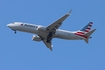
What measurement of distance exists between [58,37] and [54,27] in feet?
11.0

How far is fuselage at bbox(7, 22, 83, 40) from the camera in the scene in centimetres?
9456

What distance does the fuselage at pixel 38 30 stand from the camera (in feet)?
310

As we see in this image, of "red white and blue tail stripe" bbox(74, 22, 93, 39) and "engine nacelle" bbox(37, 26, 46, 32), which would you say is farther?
"red white and blue tail stripe" bbox(74, 22, 93, 39)

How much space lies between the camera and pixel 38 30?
94438mm

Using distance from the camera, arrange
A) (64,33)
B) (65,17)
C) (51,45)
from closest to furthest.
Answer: (65,17)
(64,33)
(51,45)

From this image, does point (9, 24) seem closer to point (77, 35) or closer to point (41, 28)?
point (41, 28)

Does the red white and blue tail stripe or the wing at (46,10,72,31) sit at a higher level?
the wing at (46,10,72,31)

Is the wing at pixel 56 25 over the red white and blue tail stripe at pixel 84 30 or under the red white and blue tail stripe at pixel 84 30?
over

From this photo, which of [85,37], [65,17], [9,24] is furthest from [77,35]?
[9,24]

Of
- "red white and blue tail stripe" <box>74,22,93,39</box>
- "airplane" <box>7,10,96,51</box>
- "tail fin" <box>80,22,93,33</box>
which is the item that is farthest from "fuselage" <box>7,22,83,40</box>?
"tail fin" <box>80,22,93,33</box>

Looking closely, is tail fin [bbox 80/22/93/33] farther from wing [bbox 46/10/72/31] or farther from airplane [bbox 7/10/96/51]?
wing [bbox 46/10/72/31]

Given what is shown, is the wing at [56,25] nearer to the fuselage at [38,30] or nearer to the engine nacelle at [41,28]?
the engine nacelle at [41,28]

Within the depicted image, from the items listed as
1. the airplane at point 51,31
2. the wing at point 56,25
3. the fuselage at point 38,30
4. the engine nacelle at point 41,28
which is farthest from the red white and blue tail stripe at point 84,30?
the engine nacelle at point 41,28

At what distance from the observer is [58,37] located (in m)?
96.8
